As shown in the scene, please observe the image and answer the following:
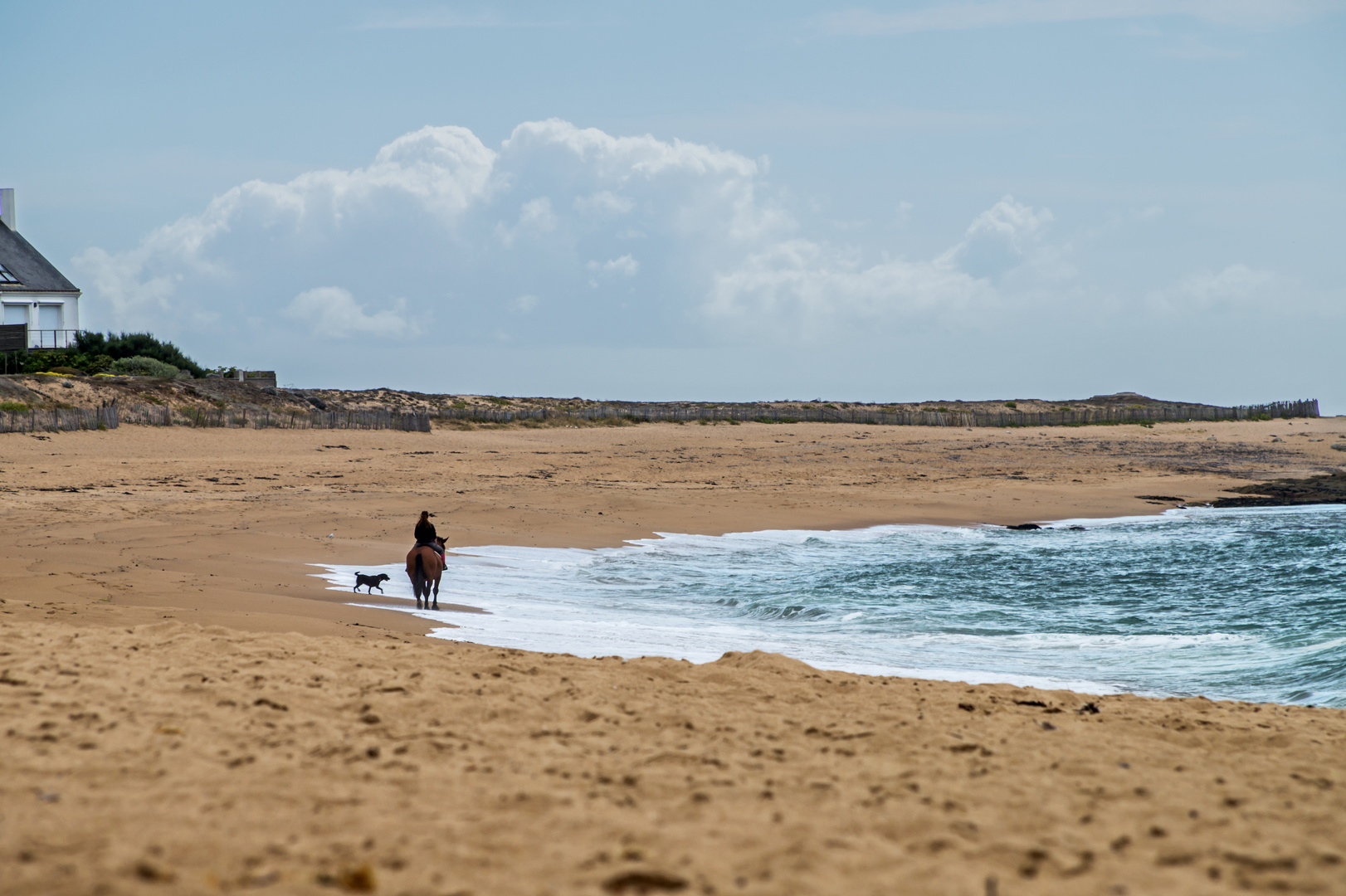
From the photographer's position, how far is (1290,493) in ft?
74.6

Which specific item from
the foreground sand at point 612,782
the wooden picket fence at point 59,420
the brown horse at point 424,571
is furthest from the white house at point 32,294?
the foreground sand at point 612,782

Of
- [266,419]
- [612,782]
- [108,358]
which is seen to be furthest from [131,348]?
[612,782]

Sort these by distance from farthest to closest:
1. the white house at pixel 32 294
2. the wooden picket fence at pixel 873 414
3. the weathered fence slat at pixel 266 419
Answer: the wooden picket fence at pixel 873 414 → the white house at pixel 32 294 → the weathered fence slat at pixel 266 419

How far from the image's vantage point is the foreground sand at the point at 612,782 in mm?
2928

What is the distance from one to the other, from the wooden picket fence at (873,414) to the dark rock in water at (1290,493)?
20169mm

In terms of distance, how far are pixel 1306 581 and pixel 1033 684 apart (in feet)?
25.0

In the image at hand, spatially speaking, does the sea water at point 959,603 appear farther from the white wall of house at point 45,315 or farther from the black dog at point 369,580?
the white wall of house at point 45,315

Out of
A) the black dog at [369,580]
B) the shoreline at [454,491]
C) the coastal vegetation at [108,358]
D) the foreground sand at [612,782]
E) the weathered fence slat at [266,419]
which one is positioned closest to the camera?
the foreground sand at [612,782]

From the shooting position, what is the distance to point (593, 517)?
17.0 m

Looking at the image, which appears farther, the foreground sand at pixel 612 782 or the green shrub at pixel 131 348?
the green shrub at pixel 131 348

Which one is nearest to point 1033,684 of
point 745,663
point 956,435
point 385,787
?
point 745,663

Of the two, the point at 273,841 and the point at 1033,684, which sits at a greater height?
the point at 273,841

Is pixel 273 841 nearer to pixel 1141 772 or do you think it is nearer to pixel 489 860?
pixel 489 860

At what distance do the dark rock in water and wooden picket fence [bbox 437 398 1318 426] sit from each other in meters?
20.2
